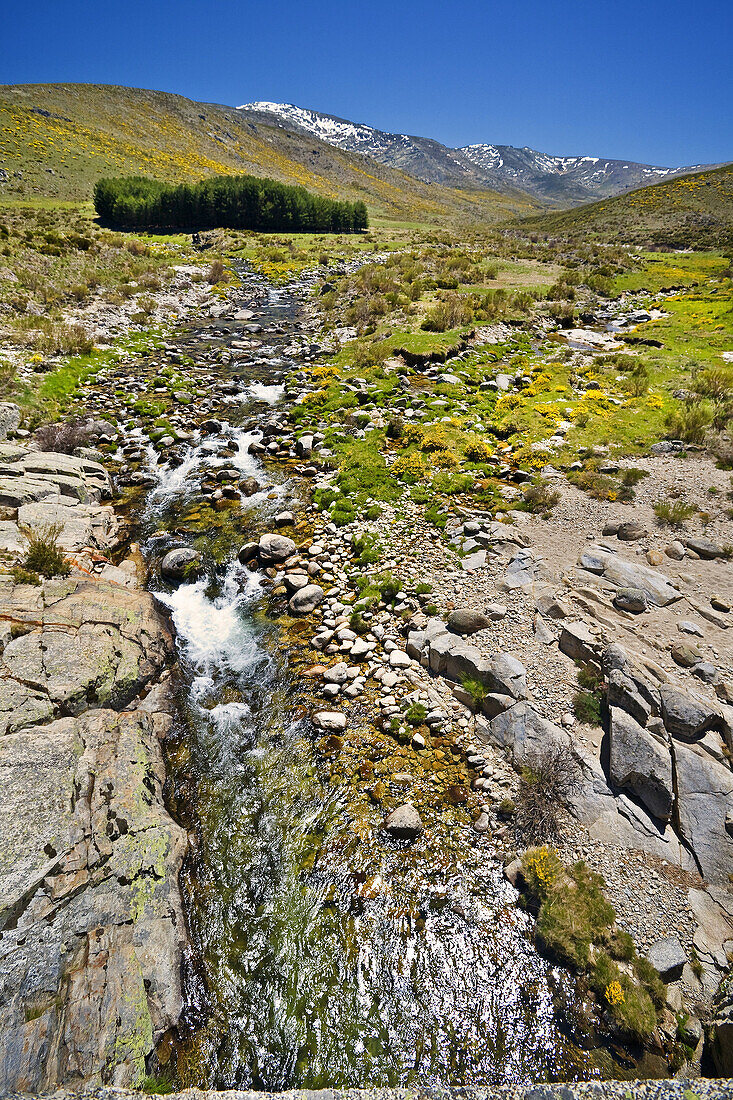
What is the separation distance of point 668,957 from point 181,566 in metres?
12.2

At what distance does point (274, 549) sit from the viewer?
1291cm

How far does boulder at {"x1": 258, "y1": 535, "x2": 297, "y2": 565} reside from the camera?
503 inches

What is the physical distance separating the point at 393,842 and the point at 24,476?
1367 cm

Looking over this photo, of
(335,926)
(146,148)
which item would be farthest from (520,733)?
(146,148)

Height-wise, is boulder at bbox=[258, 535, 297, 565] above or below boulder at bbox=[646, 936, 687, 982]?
above

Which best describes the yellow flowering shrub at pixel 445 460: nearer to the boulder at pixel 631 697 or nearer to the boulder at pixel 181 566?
the boulder at pixel 181 566

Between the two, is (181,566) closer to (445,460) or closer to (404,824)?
(404,824)

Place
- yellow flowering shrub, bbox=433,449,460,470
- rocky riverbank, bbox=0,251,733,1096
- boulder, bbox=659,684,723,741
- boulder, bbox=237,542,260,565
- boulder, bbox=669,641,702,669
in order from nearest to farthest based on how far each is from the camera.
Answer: rocky riverbank, bbox=0,251,733,1096 → boulder, bbox=659,684,723,741 → boulder, bbox=669,641,702,669 → boulder, bbox=237,542,260,565 → yellow flowering shrub, bbox=433,449,460,470

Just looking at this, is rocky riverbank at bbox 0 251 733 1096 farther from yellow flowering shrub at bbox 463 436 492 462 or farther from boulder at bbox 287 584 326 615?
yellow flowering shrub at bbox 463 436 492 462

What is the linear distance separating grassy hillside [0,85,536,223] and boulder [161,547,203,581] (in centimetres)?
8190

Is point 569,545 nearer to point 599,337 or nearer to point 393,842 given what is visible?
point 393,842

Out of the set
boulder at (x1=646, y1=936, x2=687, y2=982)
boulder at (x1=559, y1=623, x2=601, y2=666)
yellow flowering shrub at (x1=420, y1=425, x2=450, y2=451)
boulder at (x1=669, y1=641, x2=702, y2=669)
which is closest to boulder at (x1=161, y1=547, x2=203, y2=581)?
yellow flowering shrub at (x1=420, y1=425, x2=450, y2=451)

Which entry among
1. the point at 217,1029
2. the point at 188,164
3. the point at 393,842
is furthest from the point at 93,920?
the point at 188,164

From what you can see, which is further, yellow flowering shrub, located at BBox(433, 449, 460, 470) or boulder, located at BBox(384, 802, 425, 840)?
yellow flowering shrub, located at BBox(433, 449, 460, 470)
